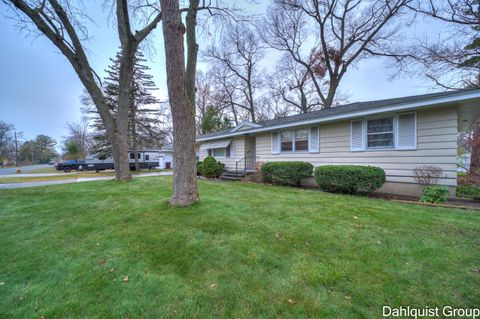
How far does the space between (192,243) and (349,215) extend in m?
3.21

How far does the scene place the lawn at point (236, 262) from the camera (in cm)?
191

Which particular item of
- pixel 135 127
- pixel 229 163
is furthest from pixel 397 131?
pixel 135 127

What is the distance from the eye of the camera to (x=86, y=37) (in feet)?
31.9

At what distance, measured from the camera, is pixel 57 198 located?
6.28m

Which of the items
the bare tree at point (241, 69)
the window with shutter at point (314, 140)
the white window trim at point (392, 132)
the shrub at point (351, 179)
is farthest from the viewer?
the bare tree at point (241, 69)

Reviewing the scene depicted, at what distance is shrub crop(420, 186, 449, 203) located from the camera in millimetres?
5371

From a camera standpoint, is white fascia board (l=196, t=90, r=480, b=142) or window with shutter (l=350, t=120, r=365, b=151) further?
window with shutter (l=350, t=120, r=365, b=151)

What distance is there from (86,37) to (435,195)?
14975 millimetres

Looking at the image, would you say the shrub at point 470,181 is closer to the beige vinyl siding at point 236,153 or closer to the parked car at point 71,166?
the beige vinyl siding at point 236,153

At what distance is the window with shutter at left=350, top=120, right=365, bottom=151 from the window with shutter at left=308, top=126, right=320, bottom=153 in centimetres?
138

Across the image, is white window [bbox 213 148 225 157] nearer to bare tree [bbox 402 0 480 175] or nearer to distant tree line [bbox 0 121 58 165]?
bare tree [bbox 402 0 480 175]

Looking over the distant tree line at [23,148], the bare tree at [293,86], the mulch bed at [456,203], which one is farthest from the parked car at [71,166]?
the distant tree line at [23,148]

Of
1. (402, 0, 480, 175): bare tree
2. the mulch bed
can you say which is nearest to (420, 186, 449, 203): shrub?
the mulch bed

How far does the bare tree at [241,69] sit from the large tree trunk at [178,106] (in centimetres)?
1607
